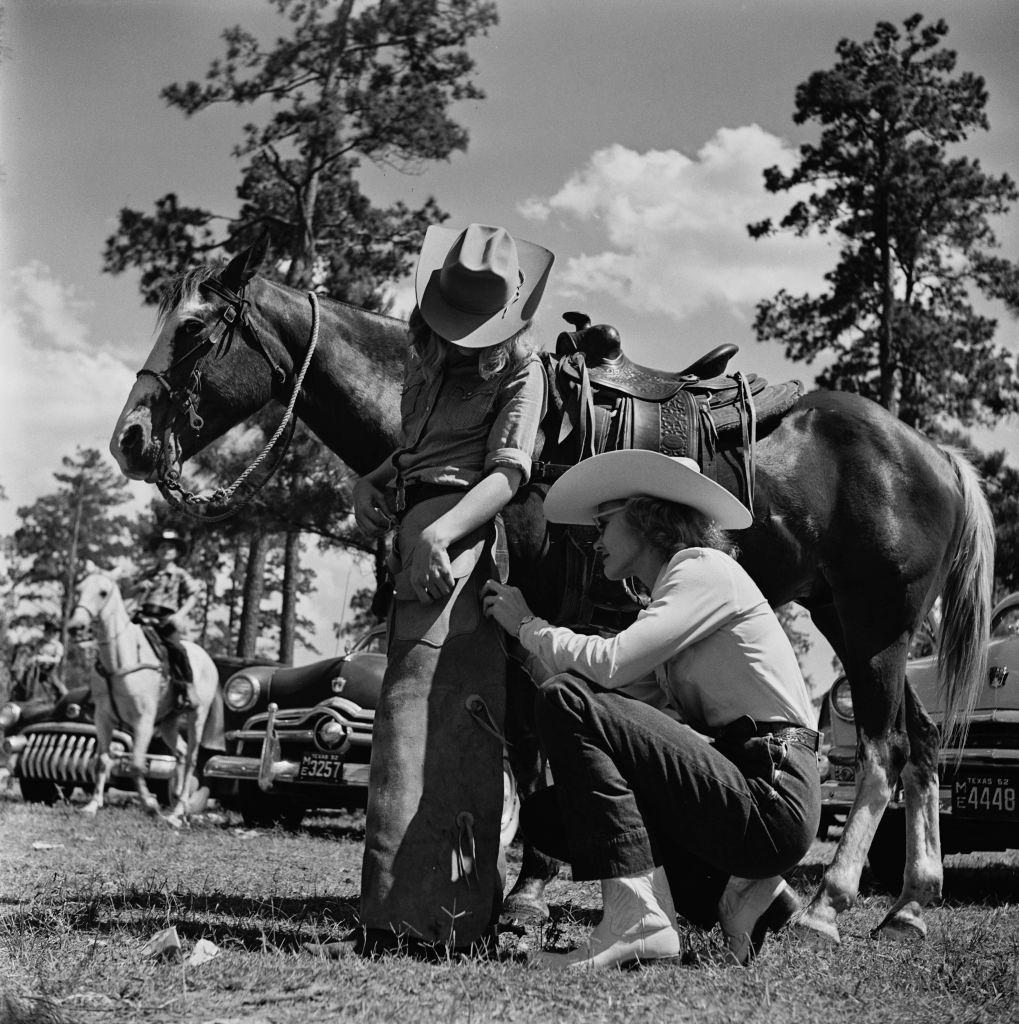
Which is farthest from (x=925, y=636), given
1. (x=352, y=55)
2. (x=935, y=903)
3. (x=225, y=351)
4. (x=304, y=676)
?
(x=352, y=55)

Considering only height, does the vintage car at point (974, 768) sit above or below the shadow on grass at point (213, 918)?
above

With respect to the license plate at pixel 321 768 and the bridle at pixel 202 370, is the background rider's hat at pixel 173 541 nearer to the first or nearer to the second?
the license plate at pixel 321 768

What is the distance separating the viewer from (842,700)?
303 inches

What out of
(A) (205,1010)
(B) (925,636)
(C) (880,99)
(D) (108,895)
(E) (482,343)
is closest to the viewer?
(A) (205,1010)

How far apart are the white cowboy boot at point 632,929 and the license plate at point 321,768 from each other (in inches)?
224

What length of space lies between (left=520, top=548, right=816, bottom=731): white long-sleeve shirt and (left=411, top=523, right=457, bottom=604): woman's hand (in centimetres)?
30

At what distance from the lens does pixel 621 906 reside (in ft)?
10.3

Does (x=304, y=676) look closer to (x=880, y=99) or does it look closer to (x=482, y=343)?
(x=482, y=343)

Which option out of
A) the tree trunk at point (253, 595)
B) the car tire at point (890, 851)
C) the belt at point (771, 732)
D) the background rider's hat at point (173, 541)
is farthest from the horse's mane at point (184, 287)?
the tree trunk at point (253, 595)

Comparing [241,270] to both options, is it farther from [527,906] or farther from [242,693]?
[242,693]

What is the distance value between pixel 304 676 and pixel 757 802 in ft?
23.2

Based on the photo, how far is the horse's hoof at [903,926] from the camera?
4.50 meters

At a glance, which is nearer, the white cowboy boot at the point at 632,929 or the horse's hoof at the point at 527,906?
the white cowboy boot at the point at 632,929

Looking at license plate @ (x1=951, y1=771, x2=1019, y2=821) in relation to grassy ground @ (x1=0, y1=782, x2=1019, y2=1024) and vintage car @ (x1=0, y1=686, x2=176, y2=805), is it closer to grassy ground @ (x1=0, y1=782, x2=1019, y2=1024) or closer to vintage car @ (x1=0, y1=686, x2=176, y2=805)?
grassy ground @ (x1=0, y1=782, x2=1019, y2=1024)
